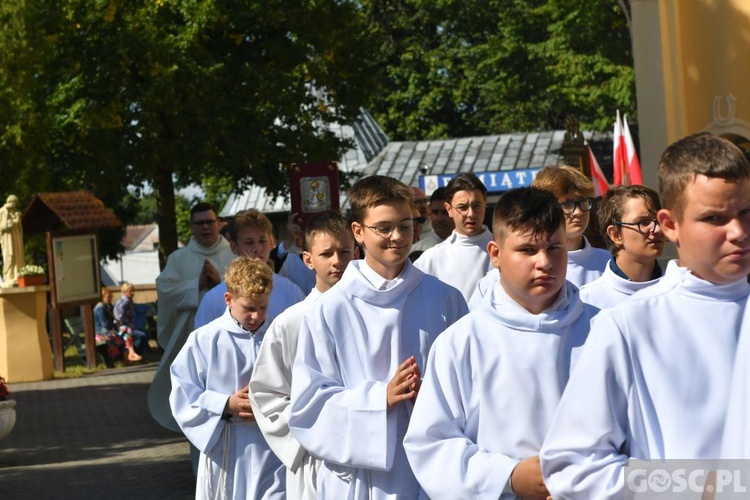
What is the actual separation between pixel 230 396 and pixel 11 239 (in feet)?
57.1

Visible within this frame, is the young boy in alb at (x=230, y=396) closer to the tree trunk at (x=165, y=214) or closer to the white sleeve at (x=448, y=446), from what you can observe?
the white sleeve at (x=448, y=446)

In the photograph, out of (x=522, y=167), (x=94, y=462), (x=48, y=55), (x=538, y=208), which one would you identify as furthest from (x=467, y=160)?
(x=538, y=208)

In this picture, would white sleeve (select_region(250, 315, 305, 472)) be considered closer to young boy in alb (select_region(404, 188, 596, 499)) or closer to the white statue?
young boy in alb (select_region(404, 188, 596, 499))

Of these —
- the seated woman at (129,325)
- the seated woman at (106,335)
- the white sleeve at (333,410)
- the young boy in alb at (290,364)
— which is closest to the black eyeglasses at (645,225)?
the white sleeve at (333,410)

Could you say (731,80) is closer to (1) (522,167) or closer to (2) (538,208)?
(1) (522,167)

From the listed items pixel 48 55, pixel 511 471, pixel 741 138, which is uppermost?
pixel 48 55

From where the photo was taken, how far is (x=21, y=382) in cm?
2378

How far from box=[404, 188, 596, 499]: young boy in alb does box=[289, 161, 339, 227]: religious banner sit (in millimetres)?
8230

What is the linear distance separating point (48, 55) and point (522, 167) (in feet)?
53.8

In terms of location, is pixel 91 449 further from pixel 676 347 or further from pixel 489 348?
pixel 676 347

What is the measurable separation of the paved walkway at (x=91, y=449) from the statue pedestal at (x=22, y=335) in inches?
79.0

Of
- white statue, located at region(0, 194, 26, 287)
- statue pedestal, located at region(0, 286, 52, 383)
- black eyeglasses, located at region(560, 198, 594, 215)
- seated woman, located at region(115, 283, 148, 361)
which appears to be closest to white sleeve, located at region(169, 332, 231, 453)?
black eyeglasses, located at region(560, 198, 594, 215)

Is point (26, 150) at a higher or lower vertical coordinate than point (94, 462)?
higher

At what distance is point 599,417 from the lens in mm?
3326
